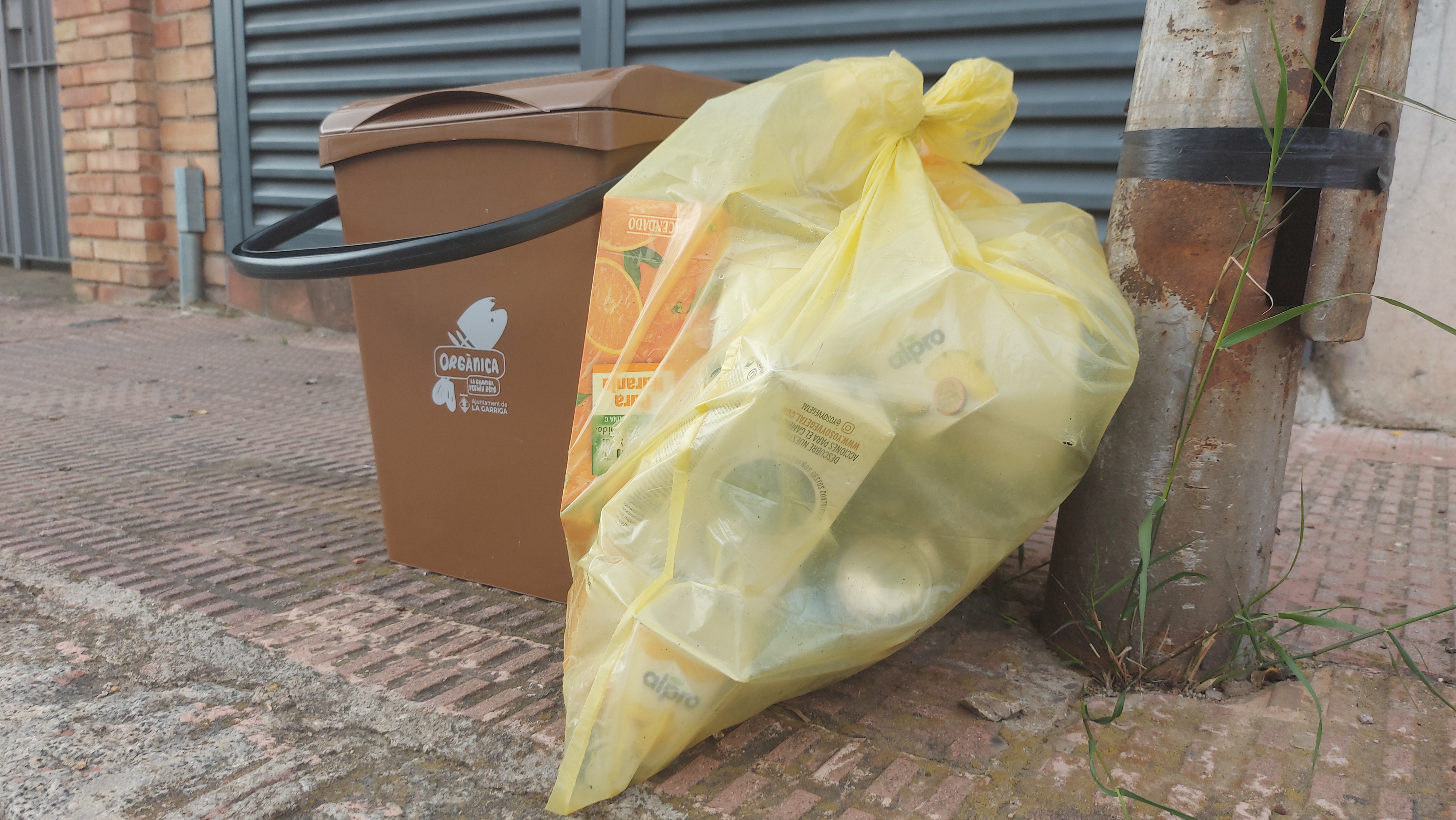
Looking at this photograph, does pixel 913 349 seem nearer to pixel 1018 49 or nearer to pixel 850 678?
pixel 850 678

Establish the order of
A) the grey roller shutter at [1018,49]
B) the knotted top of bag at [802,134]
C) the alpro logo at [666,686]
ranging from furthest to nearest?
the grey roller shutter at [1018,49]
the knotted top of bag at [802,134]
the alpro logo at [666,686]

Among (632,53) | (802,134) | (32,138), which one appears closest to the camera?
(802,134)

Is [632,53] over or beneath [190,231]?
over

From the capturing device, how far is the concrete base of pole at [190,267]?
5.74 meters

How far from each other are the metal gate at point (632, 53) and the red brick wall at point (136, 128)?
23cm

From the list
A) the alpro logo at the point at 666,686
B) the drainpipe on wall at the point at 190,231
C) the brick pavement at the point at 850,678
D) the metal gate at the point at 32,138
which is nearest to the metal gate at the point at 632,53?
the drainpipe on wall at the point at 190,231

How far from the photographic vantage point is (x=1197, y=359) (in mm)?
1451

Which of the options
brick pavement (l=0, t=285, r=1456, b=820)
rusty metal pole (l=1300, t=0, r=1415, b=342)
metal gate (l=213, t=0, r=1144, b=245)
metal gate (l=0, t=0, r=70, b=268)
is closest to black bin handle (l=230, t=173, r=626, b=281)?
brick pavement (l=0, t=285, r=1456, b=820)

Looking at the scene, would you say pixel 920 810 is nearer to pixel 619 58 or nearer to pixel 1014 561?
pixel 1014 561

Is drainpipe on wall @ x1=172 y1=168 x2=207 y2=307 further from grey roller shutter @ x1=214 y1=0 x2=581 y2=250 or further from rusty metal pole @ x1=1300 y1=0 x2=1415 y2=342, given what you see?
rusty metal pole @ x1=1300 y1=0 x2=1415 y2=342

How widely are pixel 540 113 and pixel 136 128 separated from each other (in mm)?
5375

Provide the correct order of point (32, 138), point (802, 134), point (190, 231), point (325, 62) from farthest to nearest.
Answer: point (32, 138)
point (190, 231)
point (325, 62)
point (802, 134)

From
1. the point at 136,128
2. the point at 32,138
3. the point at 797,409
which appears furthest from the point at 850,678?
the point at 32,138

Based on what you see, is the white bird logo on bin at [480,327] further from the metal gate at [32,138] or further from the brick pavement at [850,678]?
the metal gate at [32,138]
